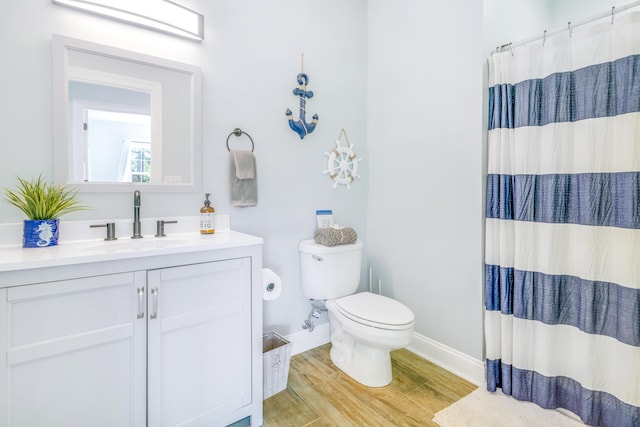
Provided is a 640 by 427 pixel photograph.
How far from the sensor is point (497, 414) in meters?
1.52

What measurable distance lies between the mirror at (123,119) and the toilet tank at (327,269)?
0.80 meters

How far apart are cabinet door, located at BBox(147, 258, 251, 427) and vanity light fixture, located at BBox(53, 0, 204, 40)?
1.25 m

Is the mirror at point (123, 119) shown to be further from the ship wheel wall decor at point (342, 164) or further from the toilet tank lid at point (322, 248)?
the ship wheel wall decor at point (342, 164)

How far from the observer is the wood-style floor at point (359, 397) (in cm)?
149

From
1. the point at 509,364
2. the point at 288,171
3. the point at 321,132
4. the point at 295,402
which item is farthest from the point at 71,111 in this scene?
the point at 509,364

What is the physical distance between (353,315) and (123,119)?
1592 millimetres

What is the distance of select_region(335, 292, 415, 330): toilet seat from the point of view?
1604 millimetres

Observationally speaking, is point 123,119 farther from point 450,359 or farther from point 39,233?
point 450,359

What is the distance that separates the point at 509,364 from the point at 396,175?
52.8 inches

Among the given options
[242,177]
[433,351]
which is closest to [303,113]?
[242,177]

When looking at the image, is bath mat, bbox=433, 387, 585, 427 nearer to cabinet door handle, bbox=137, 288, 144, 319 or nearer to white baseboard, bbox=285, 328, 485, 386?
white baseboard, bbox=285, 328, 485, 386

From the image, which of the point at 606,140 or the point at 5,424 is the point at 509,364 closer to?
the point at 606,140

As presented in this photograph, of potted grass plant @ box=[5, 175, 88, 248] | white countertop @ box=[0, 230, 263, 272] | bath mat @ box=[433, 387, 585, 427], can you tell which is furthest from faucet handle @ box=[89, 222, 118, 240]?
bath mat @ box=[433, 387, 585, 427]

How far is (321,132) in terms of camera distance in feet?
7.19
